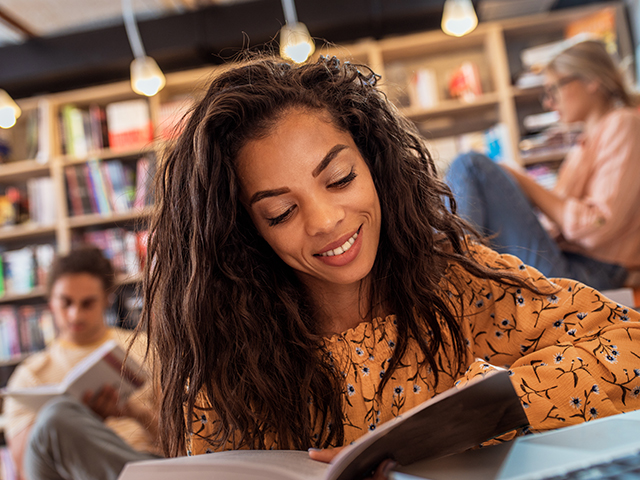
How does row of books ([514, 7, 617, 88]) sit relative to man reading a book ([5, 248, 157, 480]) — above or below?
above

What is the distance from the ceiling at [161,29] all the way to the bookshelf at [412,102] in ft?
0.35

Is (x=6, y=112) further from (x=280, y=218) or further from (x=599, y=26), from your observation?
(x=599, y=26)

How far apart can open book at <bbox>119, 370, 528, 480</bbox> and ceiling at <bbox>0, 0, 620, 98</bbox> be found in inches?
99.8

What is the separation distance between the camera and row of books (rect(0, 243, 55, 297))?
2.82 meters

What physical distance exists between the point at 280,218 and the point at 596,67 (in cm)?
154

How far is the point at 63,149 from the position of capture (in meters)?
2.87

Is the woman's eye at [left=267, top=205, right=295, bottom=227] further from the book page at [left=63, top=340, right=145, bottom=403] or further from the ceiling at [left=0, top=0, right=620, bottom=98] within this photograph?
the ceiling at [left=0, top=0, right=620, bottom=98]

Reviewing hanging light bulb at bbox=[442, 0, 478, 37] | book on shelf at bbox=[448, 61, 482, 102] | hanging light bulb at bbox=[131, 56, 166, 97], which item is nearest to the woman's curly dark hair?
hanging light bulb at bbox=[442, 0, 478, 37]

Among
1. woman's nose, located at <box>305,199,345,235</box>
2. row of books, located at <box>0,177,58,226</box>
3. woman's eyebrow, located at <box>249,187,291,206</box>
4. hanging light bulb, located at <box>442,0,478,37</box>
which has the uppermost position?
hanging light bulb, located at <box>442,0,478,37</box>

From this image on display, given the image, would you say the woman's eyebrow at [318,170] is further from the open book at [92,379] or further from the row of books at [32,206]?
the row of books at [32,206]

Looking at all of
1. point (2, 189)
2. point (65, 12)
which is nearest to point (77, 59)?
point (65, 12)

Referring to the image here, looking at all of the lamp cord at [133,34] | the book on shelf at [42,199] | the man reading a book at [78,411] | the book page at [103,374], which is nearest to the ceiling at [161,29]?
the lamp cord at [133,34]

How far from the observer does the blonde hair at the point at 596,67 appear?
182 centimetres

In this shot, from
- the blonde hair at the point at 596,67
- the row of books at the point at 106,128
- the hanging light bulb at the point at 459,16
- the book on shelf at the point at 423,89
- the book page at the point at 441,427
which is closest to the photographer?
the book page at the point at 441,427
